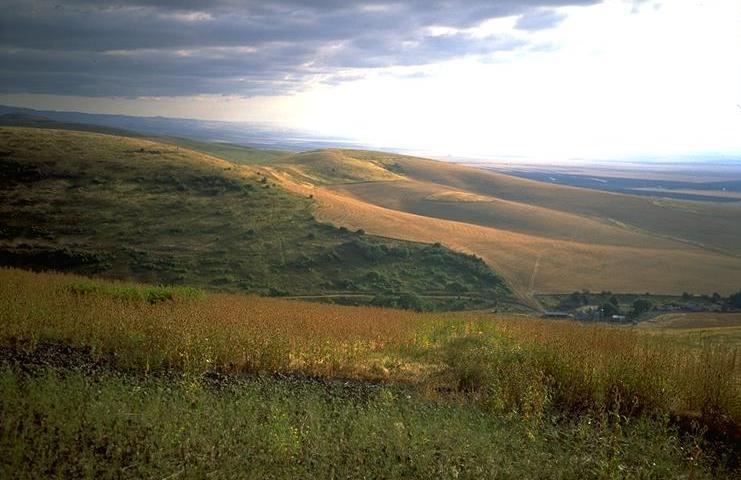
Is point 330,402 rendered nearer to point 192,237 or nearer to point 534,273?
point 192,237

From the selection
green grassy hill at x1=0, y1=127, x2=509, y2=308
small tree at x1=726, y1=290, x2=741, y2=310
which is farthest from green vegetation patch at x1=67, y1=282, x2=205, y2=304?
small tree at x1=726, y1=290, x2=741, y2=310

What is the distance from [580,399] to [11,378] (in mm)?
6883

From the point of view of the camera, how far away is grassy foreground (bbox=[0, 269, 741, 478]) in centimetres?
530

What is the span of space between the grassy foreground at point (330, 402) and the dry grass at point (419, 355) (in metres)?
0.03

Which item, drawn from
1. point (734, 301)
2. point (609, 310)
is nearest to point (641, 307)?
point (609, 310)

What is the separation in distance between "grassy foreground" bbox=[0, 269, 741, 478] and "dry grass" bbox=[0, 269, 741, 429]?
3 cm

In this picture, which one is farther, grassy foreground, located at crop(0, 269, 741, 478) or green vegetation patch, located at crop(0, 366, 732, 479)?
grassy foreground, located at crop(0, 269, 741, 478)

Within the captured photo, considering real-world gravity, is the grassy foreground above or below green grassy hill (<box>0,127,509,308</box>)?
above

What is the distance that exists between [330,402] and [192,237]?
35713mm

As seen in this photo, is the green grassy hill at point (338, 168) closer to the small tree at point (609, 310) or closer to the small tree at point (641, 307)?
the small tree at point (609, 310)

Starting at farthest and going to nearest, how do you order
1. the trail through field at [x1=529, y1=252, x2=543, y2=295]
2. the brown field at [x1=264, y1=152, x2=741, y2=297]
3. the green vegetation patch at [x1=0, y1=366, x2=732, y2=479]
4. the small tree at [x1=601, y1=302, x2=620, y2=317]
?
1. the brown field at [x1=264, y1=152, x2=741, y2=297]
2. the trail through field at [x1=529, y1=252, x2=543, y2=295]
3. the small tree at [x1=601, y1=302, x2=620, y2=317]
4. the green vegetation patch at [x1=0, y1=366, x2=732, y2=479]

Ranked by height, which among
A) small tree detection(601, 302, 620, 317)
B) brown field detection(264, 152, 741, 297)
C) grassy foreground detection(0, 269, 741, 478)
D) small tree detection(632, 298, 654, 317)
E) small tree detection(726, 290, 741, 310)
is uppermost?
grassy foreground detection(0, 269, 741, 478)

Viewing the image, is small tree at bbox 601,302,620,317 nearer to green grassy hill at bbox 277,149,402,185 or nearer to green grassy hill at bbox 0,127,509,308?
green grassy hill at bbox 0,127,509,308

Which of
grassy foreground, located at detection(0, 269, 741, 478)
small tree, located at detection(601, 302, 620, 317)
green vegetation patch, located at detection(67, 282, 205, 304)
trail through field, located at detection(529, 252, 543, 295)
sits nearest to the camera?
grassy foreground, located at detection(0, 269, 741, 478)
